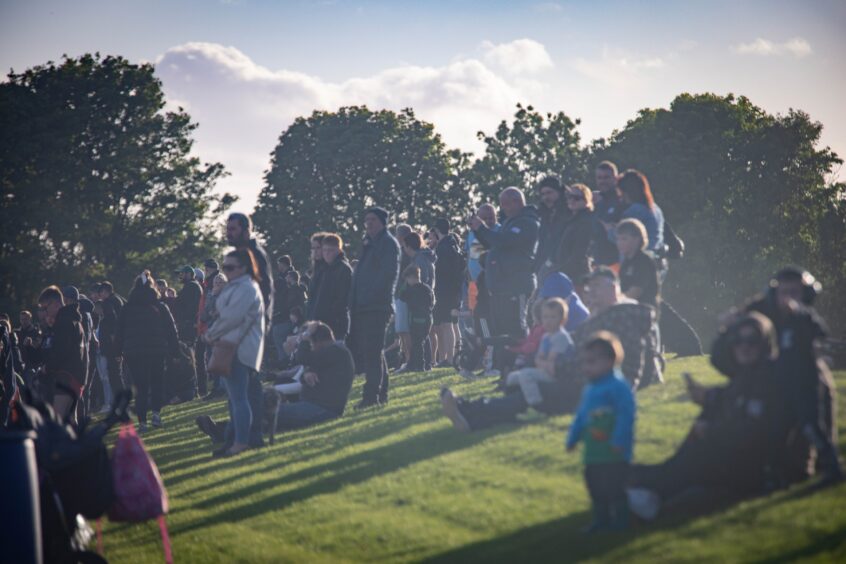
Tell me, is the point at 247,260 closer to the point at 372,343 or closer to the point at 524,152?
the point at 372,343

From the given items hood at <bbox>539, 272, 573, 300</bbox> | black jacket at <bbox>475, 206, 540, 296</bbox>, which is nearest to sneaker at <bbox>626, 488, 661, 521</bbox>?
hood at <bbox>539, 272, 573, 300</bbox>

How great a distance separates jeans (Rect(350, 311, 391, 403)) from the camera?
15.1 metres

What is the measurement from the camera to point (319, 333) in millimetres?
14586

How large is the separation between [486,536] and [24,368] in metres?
17.9

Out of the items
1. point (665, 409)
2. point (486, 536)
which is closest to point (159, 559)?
point (486, 536)

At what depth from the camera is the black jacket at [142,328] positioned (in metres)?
17.7

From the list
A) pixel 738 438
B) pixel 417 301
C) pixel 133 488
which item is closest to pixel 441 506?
pixel 133 488

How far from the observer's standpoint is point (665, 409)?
11.1 metres

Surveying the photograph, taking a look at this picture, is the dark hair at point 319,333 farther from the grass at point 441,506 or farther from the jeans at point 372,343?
the grass at point 441,506

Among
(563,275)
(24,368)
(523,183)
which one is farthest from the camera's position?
(523,183)

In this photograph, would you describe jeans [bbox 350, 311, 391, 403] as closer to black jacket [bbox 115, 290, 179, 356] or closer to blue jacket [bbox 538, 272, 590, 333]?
blue jacket [bbox 538, 272, 590, 333]

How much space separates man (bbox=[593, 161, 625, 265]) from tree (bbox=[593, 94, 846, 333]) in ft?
106

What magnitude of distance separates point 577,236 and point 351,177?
152 feet

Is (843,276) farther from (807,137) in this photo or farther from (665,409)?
(665,409)
